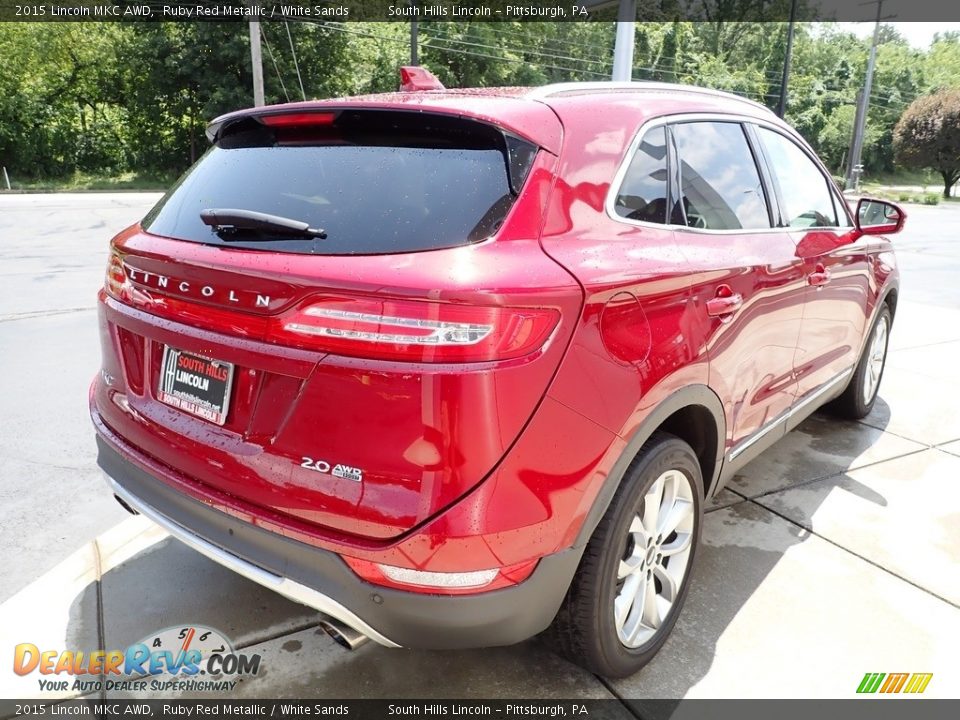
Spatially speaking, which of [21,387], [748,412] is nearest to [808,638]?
[748,412]

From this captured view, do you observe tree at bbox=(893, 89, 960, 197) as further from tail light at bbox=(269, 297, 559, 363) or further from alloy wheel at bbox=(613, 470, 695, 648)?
tail light at bbox=(269, 297, 559, 363)

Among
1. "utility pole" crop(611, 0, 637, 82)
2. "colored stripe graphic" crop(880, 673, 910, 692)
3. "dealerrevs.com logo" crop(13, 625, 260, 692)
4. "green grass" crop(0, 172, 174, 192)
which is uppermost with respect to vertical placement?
"utility pole" crop(611, 0, 637, 82)

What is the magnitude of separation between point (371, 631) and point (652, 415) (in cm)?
98

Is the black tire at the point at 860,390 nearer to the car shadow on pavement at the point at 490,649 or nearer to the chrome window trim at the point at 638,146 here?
the car shadow on pavement at the point at 490,649

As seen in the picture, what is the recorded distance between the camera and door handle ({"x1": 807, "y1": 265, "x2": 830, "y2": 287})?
323cm

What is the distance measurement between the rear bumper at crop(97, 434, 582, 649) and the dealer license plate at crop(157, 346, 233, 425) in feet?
0.88

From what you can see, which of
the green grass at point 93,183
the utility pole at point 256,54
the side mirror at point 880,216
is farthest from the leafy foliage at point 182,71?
the side mirror at point 880,216

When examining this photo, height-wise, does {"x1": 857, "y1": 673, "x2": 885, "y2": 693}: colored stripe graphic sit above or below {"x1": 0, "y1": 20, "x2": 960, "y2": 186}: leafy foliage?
below

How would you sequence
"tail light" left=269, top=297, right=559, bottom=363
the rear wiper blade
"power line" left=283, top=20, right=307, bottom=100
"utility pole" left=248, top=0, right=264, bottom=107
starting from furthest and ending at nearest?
"power line" left=283, top=20, right=307, bottom=100, "utility pole" left=248, top=0, right=264, bottom=107, the rear wiper blade, "tail light" left=269, top=297, right=559, bottom=363

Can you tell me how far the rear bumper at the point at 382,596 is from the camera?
1.80m

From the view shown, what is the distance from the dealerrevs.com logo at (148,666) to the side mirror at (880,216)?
148 inches

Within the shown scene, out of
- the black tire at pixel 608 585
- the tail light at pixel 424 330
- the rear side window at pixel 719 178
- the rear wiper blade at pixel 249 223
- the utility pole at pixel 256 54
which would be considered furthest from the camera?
the utility pole at pixel 256 54

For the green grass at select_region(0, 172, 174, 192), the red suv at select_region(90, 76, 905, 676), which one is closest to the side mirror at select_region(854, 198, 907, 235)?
the red suv at select_region(90, 76, 905, 676)

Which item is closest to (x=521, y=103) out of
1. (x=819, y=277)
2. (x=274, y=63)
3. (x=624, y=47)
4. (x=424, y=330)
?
(x=424, y=330)
